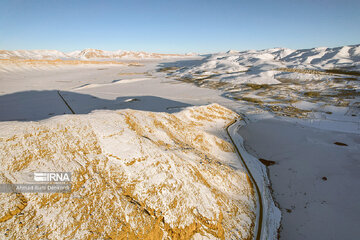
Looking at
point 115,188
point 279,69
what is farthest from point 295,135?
point 279,69

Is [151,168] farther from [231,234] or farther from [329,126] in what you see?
[329,126]

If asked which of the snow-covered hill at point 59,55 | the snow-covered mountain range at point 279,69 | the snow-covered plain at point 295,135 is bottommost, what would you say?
the snow-covered plain at point 295,135

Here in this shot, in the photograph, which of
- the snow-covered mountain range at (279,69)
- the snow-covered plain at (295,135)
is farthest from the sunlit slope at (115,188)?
the snow-covered mountain range at (279,69)

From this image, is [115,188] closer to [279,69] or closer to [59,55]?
[279,69]

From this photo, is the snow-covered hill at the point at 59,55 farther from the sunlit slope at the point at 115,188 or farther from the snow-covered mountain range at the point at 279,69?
the sunlit slope at the point at 115,188

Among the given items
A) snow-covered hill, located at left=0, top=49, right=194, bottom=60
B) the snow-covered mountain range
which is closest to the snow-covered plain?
the snow-covered mountain range

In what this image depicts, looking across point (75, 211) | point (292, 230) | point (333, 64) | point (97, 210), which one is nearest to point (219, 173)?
point (292, 230)

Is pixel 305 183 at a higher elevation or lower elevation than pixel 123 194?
lower

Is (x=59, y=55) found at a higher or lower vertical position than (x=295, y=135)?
higher
